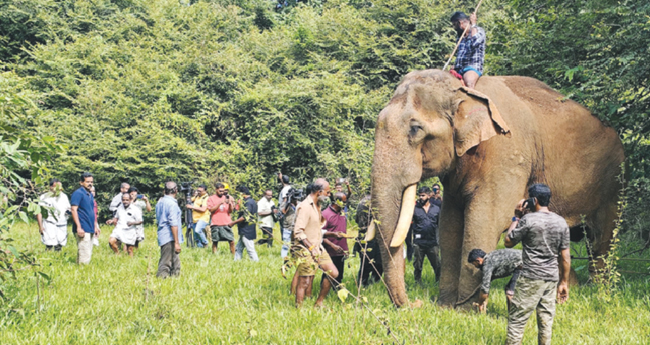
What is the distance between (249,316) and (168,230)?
127 inches

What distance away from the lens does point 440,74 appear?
7.16 meters

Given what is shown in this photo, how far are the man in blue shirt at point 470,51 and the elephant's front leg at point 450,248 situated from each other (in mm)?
1762

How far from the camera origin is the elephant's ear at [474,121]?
6797mm

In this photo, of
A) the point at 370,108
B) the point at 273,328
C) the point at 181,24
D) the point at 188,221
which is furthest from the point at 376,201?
the point at 181,24

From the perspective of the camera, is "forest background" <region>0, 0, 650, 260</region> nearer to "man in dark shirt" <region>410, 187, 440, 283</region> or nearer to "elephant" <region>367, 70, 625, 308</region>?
"man in dark shirt" <region>410, 187, 440, 283</region>

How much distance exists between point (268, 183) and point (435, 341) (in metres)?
17.3

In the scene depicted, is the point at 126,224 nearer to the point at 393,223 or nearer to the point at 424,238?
the point at 424,238

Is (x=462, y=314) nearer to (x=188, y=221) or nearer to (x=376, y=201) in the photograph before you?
(x=376, y=201)

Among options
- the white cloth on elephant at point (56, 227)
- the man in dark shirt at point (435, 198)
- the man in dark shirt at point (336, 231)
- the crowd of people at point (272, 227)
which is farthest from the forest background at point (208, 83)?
the man in dark shirt at point (336, 231)

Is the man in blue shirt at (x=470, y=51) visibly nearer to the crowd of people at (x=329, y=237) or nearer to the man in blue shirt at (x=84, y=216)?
the crowd of people at (x=329, y=237)

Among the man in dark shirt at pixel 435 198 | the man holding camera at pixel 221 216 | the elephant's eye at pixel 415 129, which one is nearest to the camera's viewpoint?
the elephant's eye at pixel 415 129

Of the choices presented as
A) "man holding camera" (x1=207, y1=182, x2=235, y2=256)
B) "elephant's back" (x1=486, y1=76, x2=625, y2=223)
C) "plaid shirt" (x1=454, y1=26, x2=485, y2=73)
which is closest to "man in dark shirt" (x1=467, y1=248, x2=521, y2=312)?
"elephant's back" (x1=486, y1=76, x2=625, y2=223)

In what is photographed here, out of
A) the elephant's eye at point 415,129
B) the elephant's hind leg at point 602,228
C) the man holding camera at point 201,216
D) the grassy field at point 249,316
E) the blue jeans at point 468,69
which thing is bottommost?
the grassy field at point 249,316

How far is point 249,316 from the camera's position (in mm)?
6469
